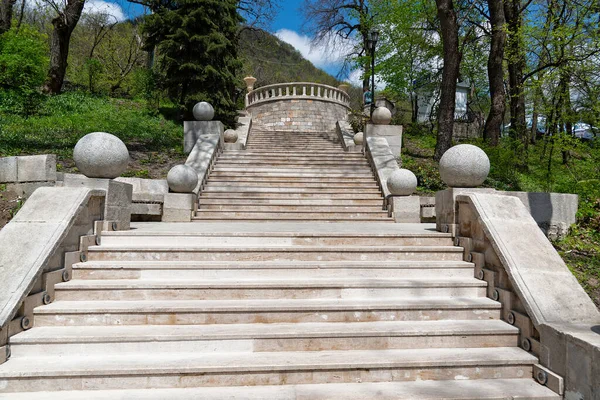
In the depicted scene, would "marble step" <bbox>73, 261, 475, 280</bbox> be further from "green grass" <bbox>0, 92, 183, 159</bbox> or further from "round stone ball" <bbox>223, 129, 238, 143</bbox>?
"round stone ball" <bbox>223, 129, 238, 143</bbox>

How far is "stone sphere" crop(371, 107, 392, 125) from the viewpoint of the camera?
11313mm

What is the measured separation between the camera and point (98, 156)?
187 inches

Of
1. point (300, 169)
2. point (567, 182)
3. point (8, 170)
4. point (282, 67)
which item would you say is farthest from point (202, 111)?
point (282, 67)

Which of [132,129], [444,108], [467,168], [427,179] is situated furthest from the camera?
[132,129]

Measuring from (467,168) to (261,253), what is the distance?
2.92 m

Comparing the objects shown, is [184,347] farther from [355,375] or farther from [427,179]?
[427,179]

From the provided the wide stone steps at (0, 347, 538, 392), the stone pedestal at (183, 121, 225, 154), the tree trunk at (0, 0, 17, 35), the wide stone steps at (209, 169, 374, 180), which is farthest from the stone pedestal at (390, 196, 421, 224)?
the tree trunk at (0, 0, 17, 35)

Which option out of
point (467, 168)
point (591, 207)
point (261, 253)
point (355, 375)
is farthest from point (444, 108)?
point (355, 375)

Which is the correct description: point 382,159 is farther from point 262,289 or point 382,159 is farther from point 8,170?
point 8,170

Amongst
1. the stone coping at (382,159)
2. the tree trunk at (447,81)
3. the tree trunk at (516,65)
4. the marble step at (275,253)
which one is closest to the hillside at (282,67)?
the tree trunk at (516,65)

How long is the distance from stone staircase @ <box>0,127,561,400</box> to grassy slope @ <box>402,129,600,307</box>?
2.44 meters

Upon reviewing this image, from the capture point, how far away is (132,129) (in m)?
14.4

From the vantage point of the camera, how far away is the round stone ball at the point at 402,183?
7.71 metres

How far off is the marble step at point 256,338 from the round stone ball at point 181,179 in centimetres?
424
